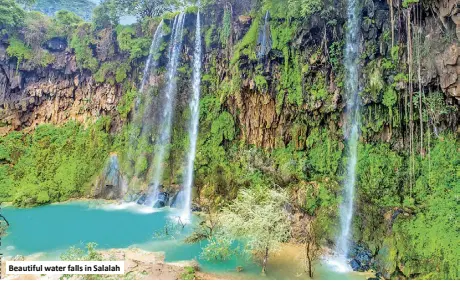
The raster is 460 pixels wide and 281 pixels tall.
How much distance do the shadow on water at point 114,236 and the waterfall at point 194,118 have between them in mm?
2173

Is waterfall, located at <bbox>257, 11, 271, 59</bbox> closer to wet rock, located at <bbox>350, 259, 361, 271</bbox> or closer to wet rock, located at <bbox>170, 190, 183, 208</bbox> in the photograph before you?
wet rock, located at <bbox>170, 190, 183, 208</bbox>

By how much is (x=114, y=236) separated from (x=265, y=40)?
17.1m

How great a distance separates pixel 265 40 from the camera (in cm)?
2370

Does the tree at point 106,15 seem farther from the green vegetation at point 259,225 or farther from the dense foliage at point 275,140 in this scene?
the green vegetation at point 259,225

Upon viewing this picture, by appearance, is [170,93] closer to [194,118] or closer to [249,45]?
[194,118]

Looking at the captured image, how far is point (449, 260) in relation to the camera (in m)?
14.2

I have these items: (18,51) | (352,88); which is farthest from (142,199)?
(18,51)

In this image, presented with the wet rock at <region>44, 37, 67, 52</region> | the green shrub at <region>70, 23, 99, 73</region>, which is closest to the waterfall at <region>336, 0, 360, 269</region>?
the green shrub at <region>70, 23, 99, 73</region>

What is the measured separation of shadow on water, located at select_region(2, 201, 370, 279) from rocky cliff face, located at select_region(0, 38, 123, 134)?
439 inches

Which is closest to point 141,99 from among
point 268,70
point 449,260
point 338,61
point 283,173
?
point 268,70

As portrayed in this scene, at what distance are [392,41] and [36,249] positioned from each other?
78.6 ft

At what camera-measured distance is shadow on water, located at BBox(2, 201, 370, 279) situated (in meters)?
15.6

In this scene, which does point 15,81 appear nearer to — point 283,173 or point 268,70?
point 268,70

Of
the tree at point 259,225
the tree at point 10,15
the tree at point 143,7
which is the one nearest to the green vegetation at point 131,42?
the tree at point 143,7
